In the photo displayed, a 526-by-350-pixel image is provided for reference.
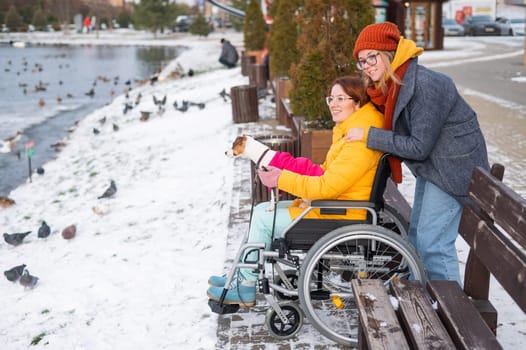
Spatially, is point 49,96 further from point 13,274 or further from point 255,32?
point 13,274

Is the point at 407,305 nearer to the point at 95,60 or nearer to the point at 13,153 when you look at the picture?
the point at 13,153

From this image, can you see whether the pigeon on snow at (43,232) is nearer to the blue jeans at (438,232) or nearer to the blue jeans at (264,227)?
the blue jeans at (264,227)

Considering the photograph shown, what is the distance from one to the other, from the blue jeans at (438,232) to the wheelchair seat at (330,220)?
26 cm

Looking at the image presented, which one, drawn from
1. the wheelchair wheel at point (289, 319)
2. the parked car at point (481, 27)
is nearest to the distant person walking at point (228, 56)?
the parked car at point (481, 27)

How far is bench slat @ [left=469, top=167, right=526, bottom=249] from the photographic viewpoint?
2.68 metres

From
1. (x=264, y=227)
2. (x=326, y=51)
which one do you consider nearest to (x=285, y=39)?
(x=326, y=51)

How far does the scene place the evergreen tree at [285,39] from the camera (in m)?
11.9

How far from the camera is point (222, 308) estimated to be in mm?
3998

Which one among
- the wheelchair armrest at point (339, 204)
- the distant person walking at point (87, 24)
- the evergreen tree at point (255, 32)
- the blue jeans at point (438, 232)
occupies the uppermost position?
the distant person walking at point (87, 24)

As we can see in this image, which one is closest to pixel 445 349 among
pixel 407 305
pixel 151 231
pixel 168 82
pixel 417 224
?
pixel 407 305

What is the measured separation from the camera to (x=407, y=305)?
3.14 meters

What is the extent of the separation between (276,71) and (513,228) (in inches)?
388

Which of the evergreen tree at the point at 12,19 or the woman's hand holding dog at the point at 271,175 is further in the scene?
the evergreen tree at the point at 12,19

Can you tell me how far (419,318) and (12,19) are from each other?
95505 mm
